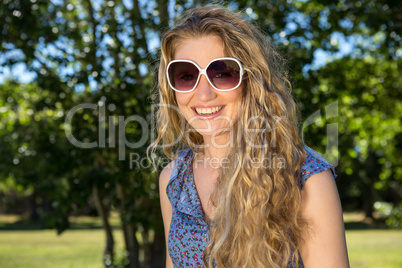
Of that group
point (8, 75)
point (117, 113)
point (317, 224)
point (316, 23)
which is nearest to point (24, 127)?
point (8, 75)

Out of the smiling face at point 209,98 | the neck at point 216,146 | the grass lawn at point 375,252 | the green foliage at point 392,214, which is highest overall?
the smiling face at point 209,98

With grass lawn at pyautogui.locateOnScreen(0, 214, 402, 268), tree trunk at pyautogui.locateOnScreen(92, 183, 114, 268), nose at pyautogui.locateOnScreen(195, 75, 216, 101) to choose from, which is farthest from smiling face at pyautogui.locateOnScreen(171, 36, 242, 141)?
grass lawn at pyautogui.locateOnScreen(0, 214, 402, 268)

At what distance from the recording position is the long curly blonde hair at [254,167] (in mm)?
1686

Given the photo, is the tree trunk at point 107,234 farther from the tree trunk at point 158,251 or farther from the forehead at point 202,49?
the forehead at point 202,49

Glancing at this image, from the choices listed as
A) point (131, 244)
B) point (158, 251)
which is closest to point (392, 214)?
point (158, 251)

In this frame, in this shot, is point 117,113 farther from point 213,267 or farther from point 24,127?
point 213,267

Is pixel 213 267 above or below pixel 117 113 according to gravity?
below

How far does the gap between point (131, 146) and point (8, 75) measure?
8.87 feet

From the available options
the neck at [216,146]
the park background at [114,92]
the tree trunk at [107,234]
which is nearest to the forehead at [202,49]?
the neck at [216,146]

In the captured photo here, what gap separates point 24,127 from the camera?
17.6ft

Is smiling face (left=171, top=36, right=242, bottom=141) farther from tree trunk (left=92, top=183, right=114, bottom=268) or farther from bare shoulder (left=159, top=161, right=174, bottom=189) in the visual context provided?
tree trunk (left=92, top=183, right=114, bottom=268)

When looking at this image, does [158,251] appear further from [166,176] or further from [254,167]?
[254,167]

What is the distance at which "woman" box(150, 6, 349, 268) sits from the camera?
1.64m

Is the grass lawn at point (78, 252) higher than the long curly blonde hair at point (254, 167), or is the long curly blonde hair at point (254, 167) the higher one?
the long curly blonde hair at point (254, 167)
